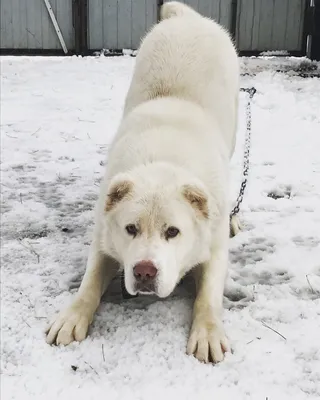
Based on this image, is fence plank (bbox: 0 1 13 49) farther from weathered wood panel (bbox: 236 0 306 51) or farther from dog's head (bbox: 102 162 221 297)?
dog's head (bbox: 102 162 221 297)

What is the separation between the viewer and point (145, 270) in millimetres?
2906

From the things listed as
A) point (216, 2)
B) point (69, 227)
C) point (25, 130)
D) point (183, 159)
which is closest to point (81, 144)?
point (25, 130)

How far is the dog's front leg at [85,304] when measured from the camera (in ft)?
10.3

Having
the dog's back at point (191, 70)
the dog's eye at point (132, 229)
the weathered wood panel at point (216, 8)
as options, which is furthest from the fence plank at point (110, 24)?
the dog's eye at point (132, 229)

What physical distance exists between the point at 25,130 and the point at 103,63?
14.4ft

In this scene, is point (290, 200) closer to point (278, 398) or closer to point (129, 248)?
point (129, 248)

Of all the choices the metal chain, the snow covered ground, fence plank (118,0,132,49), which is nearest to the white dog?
the snow covered ground

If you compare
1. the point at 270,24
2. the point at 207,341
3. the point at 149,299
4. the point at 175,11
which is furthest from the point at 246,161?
the point at 270,24

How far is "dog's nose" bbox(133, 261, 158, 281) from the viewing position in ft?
9.53

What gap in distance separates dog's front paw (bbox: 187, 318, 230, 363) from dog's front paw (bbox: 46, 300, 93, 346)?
55 cm

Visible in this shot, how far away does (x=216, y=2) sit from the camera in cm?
1231

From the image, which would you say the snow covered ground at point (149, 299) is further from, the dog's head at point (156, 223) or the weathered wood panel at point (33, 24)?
the weathered wood panel at point (33, 24)

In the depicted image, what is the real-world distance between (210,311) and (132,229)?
59 centimetres

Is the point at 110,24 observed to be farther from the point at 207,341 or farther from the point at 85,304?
the point at 207,341
